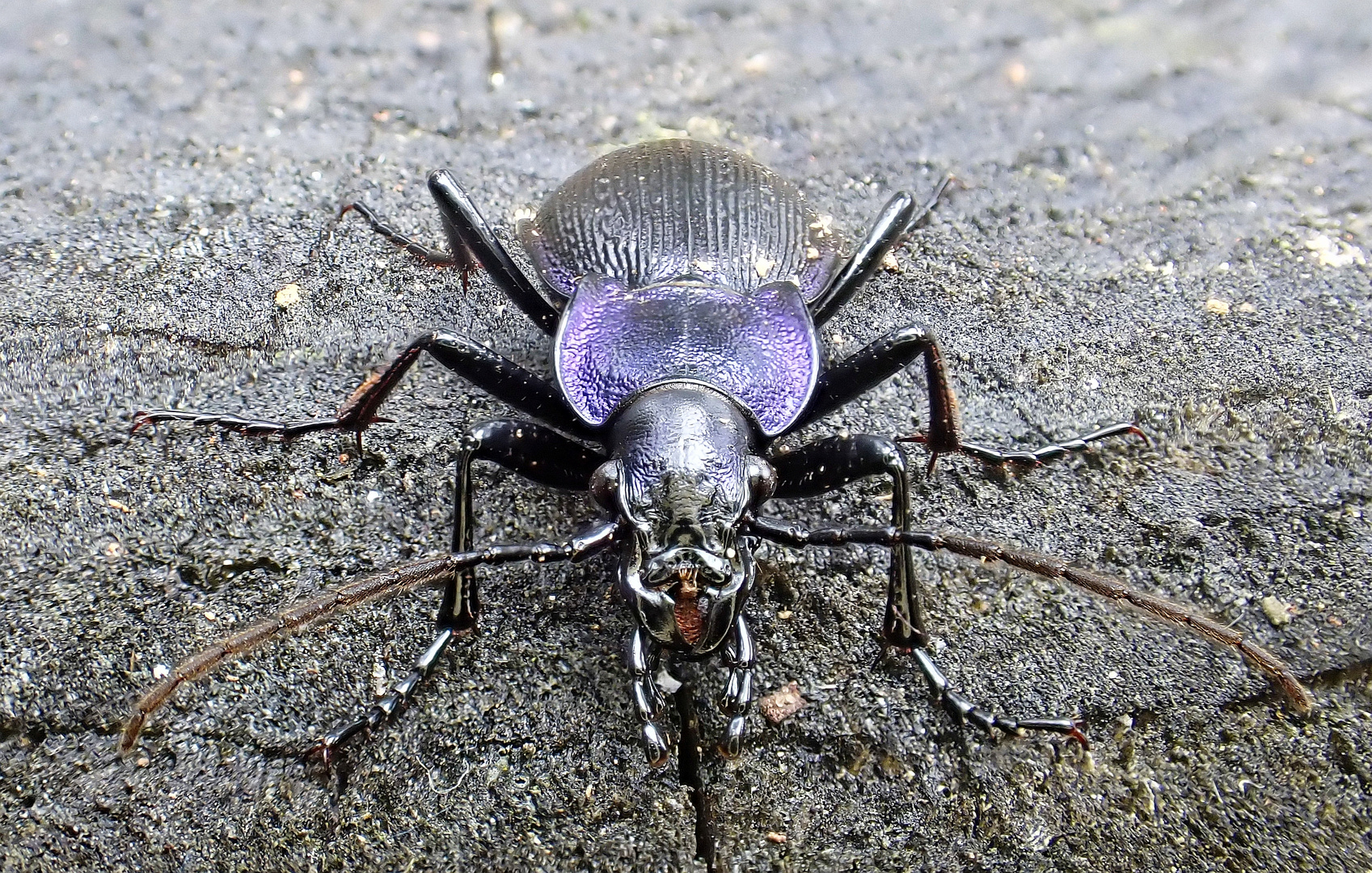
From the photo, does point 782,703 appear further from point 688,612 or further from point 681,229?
point 681,229

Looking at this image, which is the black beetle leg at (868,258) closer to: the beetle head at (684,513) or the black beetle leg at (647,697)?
the beetle head at (684,513)

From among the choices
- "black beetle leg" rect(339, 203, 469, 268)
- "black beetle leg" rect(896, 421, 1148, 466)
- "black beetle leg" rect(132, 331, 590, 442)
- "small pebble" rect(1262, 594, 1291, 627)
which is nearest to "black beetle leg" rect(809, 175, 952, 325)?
"black beetle leg" rect(896, 421, 1148, 466)

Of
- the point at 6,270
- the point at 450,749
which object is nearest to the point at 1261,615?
the point at 450,749

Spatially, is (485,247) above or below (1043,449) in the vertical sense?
above

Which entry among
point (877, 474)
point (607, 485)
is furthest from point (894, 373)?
point (607, 485)

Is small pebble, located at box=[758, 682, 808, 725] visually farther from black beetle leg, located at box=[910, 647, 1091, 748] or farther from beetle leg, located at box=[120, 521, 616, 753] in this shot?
beetle leg, located at box=[120, 521, 616, 753]
